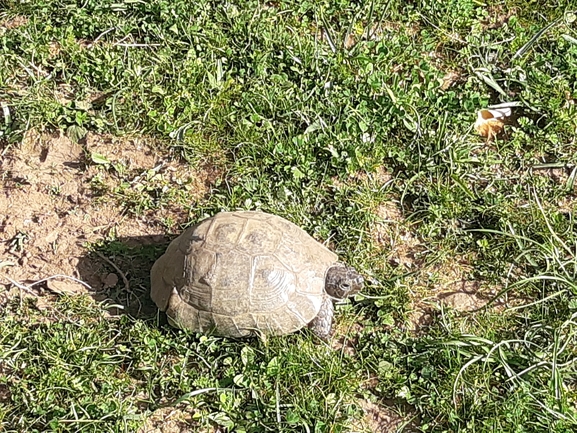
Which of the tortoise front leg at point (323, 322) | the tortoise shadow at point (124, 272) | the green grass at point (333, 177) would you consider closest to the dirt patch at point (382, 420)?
the green grass at point (333, 177)

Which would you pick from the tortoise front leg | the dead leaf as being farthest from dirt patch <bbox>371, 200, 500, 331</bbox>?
the dead leaf

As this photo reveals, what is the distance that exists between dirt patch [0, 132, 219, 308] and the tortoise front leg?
1.20 m

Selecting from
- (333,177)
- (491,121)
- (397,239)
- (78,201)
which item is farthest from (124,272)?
(491,121)

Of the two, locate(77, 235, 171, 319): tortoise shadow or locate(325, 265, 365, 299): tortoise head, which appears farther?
locate(77, 235, 171, 319): tortoise shadow

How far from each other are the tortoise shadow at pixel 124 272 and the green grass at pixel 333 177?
3.1 inches

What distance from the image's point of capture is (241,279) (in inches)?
147

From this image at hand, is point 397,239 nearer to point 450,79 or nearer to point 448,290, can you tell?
point 448,290

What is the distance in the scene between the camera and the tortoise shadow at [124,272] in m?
4.23

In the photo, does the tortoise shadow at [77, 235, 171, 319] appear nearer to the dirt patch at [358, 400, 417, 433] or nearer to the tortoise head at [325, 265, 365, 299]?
the tortoise head at [325, 265, 365, 299]

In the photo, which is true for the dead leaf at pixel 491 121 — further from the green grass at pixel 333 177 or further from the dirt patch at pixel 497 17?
the dirt patch at pixel 497 17

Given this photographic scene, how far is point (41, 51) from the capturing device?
16.9 ft

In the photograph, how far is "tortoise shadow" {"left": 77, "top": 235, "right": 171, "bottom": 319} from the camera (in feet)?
13.9

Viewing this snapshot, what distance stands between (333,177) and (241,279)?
127cm

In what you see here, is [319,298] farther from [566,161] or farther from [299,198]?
[566,161]
